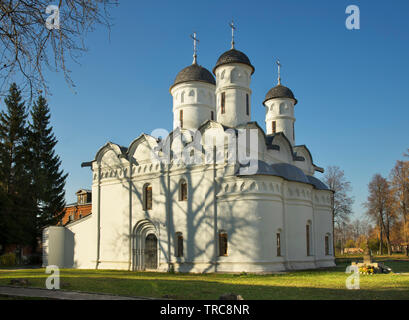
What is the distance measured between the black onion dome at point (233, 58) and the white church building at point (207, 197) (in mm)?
74

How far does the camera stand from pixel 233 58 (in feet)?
75.8

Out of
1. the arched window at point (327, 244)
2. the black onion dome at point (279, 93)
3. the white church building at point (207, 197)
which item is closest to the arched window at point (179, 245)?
the white church building at point (207, 197)

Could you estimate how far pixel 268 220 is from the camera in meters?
19.8

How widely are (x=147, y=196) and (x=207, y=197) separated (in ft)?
14.3

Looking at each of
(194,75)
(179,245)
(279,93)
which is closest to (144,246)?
(179,245)

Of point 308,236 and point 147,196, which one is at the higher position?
point 147,196

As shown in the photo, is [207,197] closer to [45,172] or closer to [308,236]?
[308,236]

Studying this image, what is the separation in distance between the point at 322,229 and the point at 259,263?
6.78 meters

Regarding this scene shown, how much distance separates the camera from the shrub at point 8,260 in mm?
29859

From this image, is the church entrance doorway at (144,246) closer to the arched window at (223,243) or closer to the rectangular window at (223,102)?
the arched window at (223,243)

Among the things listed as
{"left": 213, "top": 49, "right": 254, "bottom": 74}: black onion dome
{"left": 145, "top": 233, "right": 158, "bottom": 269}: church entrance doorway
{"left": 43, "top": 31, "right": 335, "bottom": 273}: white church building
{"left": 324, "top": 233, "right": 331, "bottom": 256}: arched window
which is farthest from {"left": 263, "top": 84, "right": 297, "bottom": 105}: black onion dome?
{"left": 145, "top": 233, "right": 158, "bottom": 269}: church entrance doorway

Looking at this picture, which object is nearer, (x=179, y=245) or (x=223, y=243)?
(x=223, y=243)

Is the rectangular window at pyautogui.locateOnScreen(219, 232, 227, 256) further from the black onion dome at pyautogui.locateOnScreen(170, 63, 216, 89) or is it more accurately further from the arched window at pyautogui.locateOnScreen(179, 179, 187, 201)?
the black onion dome at pyautogui.locateOnScreen(170, 63, 216, 89)
